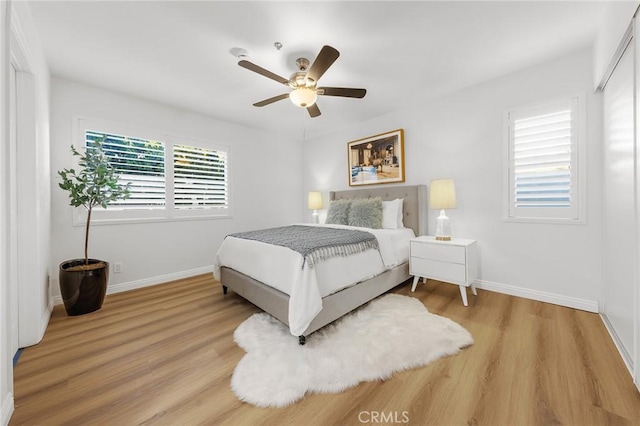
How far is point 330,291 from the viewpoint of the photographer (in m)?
2.15

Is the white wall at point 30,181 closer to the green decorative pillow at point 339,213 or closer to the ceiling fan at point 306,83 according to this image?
the ceiling fan at point 306,83

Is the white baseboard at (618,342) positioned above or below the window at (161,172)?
below

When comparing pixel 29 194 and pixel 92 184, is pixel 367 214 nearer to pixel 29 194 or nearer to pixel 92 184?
pixel 92 184

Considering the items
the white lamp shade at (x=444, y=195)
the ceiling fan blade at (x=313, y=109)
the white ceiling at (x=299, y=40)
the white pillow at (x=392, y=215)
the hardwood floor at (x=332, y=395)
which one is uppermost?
the white ceiling at (x=299, y=40)

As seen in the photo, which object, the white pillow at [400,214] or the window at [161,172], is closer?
the window at [161,172]

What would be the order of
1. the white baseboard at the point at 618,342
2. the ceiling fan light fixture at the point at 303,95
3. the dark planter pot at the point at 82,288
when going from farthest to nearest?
the dark planter pot at the point at 82,288 → the ceiling fan light fixture at the point at 303,95 → the white baseboard at the point at 618,342

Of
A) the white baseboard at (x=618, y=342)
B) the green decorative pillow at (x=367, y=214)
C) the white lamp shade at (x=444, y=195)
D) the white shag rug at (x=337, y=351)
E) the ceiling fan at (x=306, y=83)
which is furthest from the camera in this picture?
the green decorative pillow at (x=367, y=214)

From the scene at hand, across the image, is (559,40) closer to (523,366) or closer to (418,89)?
(418,89)

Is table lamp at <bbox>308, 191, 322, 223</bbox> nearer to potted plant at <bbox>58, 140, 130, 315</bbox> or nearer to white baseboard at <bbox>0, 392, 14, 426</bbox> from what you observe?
potted plant at <bbox>58, 140, 130, 315</bbox>

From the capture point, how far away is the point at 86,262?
267 cm

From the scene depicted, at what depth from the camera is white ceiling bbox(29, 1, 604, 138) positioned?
6.15ft

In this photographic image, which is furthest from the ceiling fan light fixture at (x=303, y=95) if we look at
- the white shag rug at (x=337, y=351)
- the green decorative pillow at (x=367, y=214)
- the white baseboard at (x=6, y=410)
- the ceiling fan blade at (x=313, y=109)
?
the white baseboard at (x=6, y=410)

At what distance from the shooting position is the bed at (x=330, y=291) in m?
2.02

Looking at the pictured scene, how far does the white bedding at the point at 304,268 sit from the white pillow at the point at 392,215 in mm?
284
